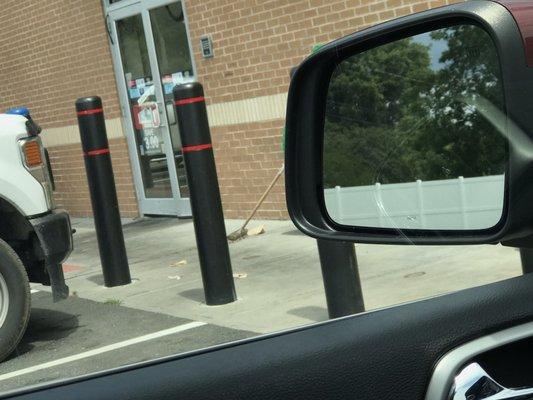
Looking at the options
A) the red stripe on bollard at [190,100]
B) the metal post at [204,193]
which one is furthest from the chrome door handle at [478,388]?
the red stripe on bollard at [190,100]

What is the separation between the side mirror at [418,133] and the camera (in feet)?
4.80

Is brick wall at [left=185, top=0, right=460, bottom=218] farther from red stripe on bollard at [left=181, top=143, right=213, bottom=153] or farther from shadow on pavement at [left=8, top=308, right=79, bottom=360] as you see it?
shadow on pavement at [left=8, top=308, right=79, bottom=360]

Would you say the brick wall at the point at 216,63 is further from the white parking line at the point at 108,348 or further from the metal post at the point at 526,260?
the metal post at the point at 526,260

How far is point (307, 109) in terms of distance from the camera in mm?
1861

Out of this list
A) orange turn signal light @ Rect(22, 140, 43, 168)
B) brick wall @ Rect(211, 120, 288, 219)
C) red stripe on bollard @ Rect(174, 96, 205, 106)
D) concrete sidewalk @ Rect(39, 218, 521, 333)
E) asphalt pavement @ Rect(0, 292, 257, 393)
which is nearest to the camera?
concrete sidewalk @ Rect(39, 218, 521, 333)

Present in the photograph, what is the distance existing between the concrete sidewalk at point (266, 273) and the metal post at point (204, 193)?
0.42 feet

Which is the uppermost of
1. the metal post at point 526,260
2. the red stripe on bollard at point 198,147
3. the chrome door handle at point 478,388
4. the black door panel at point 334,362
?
the red stripe on bollard at point 198,147

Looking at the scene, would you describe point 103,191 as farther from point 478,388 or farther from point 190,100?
point 478,388

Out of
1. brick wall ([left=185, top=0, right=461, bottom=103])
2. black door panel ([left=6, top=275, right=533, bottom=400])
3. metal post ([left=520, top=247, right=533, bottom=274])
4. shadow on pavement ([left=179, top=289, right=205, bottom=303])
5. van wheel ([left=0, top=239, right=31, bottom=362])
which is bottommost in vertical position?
shadow on pavement ([left=179, top=289, right=205, bottom=303])

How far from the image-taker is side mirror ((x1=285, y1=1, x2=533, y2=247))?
146cm

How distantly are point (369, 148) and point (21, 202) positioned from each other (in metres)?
4.08

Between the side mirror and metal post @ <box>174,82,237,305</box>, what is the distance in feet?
13.9

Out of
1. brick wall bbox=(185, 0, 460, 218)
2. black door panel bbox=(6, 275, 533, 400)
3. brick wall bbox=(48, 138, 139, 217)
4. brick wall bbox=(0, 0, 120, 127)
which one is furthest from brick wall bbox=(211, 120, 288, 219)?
black door panel bbox=(6, 275, 533, 400)

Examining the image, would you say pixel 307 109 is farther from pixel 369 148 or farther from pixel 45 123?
pixel 45 123
